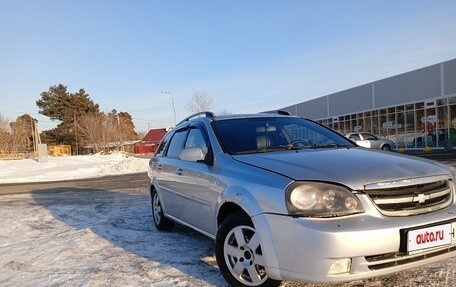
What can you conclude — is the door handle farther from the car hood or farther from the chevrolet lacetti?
the car hood

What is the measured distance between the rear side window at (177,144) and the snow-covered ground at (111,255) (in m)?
1.15

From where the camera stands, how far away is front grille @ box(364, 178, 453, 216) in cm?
303

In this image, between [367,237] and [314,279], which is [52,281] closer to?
[314,279]

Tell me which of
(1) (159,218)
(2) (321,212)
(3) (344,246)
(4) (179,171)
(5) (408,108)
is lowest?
(1) (159,218)

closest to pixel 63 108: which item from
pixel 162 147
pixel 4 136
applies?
pixel 4 136

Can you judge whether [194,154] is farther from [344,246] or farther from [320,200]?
[344,246]

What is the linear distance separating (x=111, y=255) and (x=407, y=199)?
134 inches

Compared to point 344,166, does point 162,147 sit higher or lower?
higher

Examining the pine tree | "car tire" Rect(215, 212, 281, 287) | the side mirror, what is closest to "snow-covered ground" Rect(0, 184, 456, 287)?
"car tire" Rect(215, 212, 281, 287)

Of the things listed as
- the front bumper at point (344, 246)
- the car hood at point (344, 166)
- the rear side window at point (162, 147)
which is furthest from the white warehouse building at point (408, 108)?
the front bumper at point (344, 246)

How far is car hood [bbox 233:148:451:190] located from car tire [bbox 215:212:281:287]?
529mm

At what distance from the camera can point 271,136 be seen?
15.0ft

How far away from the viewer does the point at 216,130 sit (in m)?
4.62

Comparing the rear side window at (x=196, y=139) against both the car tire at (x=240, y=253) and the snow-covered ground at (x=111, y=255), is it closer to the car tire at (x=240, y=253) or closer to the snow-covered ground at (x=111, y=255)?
the car tire at (x=240, y=253)
